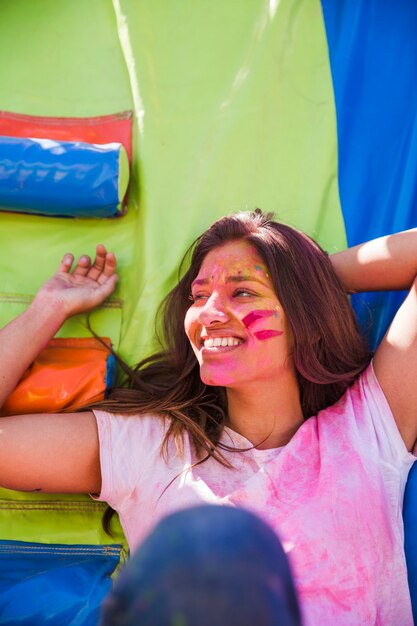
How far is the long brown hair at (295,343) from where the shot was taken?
1535mm

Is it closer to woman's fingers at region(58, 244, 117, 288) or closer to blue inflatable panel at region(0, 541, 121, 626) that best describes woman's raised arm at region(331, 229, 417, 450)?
woman's fingers at region(58, 244, 117, 288)

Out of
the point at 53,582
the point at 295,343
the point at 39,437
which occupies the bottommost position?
the point at 53,582

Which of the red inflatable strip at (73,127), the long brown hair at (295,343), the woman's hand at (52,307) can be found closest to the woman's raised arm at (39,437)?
the woman's hand at (52,307)

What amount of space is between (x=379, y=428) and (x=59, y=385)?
77 centimetres

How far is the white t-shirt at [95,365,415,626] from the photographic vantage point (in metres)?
1.31

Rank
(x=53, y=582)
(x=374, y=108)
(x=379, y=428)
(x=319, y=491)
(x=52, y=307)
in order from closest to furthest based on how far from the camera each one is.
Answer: (x=319, y=491) < (x=379, y=428) < (x=53, y=582) < (x=52, y=307) < (x=374, y=108)

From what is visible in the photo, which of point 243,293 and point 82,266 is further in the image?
point 82,266

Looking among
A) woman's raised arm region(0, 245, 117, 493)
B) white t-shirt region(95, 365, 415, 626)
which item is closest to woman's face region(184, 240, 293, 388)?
white t-shirt region(95, 365, 415, 626)

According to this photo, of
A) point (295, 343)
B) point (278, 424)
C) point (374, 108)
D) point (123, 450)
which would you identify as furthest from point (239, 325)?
point (374, 108)

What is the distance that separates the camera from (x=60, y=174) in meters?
1.84

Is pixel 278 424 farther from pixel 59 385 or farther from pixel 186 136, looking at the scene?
pixel 186 136

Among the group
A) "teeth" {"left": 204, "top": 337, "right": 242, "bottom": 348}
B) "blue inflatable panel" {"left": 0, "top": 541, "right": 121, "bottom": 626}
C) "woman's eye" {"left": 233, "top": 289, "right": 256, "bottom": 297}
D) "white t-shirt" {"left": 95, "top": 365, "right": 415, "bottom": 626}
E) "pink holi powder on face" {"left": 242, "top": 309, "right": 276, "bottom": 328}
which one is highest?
"woman's eye" {"left": 233, "top": 289, "right": 256, "bottom": 297}

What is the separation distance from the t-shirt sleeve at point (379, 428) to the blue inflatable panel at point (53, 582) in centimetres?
70

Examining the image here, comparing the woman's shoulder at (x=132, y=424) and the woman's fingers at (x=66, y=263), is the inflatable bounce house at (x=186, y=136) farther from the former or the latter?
the woman's shoulder at (x=132, y=424)
